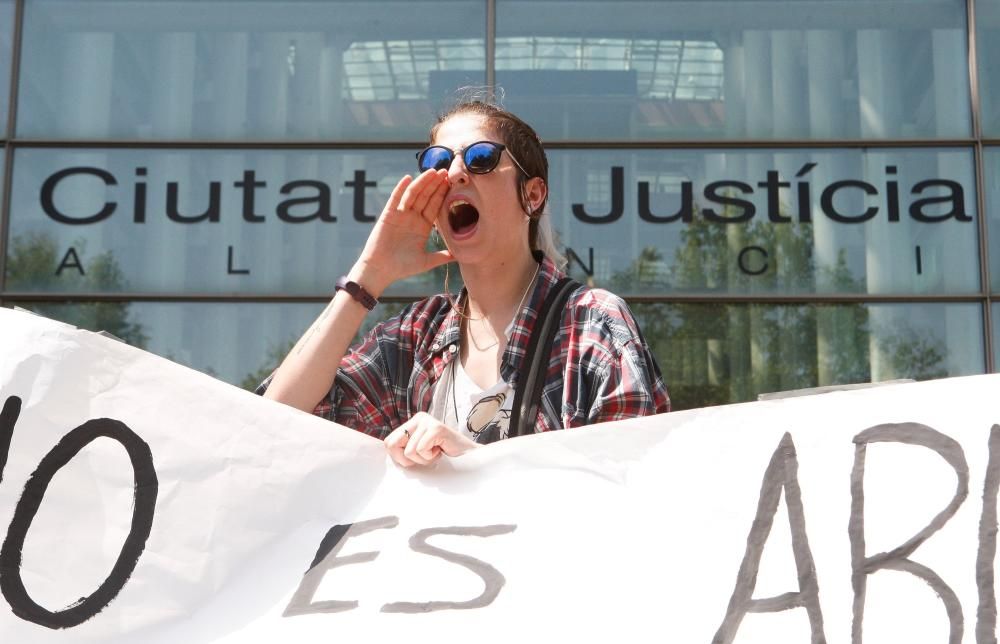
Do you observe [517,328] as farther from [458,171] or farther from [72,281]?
[72,281]

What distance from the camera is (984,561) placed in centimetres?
164

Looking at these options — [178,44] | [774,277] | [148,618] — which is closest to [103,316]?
[178,44]

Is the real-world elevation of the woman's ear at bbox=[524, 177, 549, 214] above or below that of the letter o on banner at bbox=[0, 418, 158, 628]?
above

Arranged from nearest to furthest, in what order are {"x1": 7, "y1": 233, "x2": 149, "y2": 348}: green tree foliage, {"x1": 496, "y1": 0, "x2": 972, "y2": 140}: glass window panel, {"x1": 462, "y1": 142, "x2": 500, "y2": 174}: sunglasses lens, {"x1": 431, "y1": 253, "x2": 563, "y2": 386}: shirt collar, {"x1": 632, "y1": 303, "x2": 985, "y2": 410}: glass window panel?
1. {"x1": 431, "y1": 253, "x2": 563, "y2": 386}: shirt collar
2. {"x1": 462, "y1": 142, "x2": 500, "y2": 174}: sunglasses lens
3. {"x1": 632, "y1": 303, "x2": 985, "y2": 410}: glass window panel
4. {"x1": 7, "y1": 233, "x2": 149, "y2": 348}: green tree foliage
5. {"x1": 496, "y1": 0, "x2": 972, "y2": 140}: glass window panel

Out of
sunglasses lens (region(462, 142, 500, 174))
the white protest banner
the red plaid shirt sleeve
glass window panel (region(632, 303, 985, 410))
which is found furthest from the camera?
glass window panel (region(632, 303, 985, 410))

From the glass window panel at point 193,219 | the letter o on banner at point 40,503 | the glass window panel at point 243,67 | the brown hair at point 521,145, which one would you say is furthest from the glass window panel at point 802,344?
the letter o on banner at point 40,503

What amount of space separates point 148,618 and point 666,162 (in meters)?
5.17

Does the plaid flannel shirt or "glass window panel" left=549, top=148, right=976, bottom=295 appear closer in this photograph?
the plaid flannel shirt

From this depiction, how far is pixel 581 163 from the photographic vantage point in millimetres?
6516

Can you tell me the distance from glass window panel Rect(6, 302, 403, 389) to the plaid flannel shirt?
13.7 feet

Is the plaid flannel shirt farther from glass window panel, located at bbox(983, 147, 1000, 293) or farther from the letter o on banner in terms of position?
glass window panel, located at bbox(983, 147, 1000, 293)

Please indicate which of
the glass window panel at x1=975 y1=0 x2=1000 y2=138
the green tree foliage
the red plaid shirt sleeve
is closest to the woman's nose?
the red plaid shirt sleeve

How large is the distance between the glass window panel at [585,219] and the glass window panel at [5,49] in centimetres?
35

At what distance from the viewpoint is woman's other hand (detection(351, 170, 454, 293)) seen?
2215 millimetres
